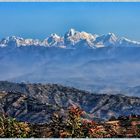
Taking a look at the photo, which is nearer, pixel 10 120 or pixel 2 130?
pixel 2 130

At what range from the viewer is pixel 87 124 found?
3622 centimetres

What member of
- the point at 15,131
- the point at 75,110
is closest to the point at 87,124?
the point at 75,110

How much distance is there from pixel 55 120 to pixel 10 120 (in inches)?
148

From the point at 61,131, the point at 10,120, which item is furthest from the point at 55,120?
the point at 61,131

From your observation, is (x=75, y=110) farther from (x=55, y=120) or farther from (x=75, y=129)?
(x=55, y=120)

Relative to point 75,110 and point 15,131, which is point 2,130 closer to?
point 15,131

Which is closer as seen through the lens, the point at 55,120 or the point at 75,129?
the point at 75,129

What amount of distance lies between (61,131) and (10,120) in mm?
5535

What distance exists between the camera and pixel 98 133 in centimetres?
3509

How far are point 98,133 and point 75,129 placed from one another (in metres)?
1.62

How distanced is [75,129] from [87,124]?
6.49ft

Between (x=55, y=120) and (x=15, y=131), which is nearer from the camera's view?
(x=15, y=131)

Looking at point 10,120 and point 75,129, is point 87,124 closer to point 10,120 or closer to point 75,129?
point 75,129

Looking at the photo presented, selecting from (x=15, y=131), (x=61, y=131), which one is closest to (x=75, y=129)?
(x=61, y=131)
